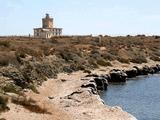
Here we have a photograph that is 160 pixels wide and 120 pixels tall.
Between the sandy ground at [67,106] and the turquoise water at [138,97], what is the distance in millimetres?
3260

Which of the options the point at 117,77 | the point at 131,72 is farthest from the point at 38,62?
the point at 131,72

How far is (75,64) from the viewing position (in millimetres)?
71938

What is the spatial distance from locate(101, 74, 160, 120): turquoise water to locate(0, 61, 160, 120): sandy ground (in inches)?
128

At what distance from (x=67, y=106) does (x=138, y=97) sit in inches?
602

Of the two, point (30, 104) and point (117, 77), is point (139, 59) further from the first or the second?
point (30, 104)

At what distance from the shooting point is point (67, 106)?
38.0 meters

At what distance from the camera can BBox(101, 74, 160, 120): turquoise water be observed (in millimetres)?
40756

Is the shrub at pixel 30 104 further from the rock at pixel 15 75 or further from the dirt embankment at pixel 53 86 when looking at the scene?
the rock at pixel 15 75

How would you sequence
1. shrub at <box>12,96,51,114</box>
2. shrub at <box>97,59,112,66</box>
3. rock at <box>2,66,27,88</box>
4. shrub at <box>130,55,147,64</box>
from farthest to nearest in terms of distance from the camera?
shrub at <box>130,55,147,64</box>
shrub at <box>97,59,112,66</box>
rock at <box>2,66,27,88</box>
shrub at <box>12,96,51,114</box>

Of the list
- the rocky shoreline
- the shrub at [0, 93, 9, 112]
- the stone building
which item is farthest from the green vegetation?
the stone building

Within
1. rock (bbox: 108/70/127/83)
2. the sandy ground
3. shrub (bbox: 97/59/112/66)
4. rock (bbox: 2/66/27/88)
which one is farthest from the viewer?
shrub (bbox: 97/59/112/66)

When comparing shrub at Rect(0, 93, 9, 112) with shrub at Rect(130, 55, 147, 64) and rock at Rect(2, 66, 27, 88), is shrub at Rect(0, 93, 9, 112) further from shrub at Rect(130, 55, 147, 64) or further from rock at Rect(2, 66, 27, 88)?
shrub at Rect(130, 55, 147, 64)

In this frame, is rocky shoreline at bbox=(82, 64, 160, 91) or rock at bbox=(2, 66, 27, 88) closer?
rock at bbox=(2, 66, 27, 88)

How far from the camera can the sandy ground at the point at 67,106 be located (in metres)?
32.9
